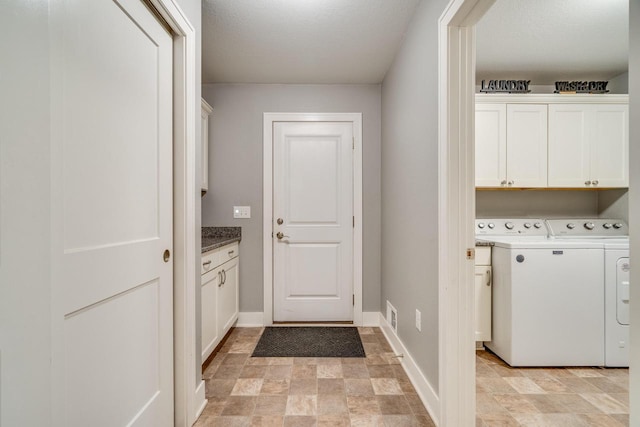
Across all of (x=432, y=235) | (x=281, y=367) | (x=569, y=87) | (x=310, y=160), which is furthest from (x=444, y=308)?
(x=569, y=87)

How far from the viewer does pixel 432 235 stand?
67.7 inches

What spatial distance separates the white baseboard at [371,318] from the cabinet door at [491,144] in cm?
158

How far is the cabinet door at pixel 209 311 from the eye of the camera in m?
2.17

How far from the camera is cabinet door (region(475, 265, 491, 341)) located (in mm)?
2496

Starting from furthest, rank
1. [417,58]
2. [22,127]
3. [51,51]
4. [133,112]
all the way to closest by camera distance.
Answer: [417,58] → [133,112] → [51,51] → [22,127]

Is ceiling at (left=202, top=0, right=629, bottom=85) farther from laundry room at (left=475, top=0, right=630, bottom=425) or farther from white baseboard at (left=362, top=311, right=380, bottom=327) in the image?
white baseboard at (left=362, top=311, right=380, bottom=327)

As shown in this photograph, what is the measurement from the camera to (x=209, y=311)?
2.29 metres

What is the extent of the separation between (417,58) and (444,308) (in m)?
1.53

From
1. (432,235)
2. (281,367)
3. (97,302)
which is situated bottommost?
(281,367)

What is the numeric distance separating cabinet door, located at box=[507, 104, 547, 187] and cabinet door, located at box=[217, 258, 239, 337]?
2606mm

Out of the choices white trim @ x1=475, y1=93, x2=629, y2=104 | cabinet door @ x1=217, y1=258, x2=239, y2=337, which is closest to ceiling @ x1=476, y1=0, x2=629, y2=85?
white trim @ x1=475, y1=93, x2=629, y2=104

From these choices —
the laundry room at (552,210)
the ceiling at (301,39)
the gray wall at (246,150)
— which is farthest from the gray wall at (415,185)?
the gray wall at (246,150)

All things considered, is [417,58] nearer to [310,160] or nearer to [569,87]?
[310,160]

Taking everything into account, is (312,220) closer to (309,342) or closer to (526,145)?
→ (309,342)
